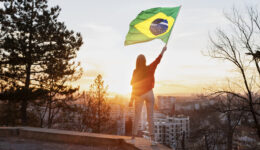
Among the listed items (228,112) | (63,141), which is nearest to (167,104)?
(228,112)

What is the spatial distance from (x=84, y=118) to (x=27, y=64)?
33.5ft

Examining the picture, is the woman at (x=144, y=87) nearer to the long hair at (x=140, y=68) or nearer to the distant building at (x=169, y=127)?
the long hair at (x=140, y=68)

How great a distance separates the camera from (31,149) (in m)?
4.61

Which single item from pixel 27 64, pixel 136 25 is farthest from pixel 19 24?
pixel 136 25

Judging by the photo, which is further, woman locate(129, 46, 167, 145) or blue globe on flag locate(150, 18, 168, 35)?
blue globe on flag locate(150, 18, 168, 35)

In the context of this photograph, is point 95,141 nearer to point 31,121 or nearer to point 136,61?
point 136,61

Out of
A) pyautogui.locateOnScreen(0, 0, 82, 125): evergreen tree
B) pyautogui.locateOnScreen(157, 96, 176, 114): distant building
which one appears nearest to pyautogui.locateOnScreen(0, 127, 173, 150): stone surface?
pyautogui.locateOnScreen(0, 0, 82, 125): evergreen tree

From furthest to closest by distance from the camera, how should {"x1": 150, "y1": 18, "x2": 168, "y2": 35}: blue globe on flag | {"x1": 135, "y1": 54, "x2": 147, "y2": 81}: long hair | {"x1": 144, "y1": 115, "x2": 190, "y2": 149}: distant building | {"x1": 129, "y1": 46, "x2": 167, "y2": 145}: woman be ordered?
{"x1": 144, "y1": 115, "x2": 190, "y2": 149}: distant building
{"x1": 150, "y1": 18, "x2": 168, "y2": 35}: blue globe on flag
{"x1": 135, "y1": 54, "x2": 147, "y2": 81}: long hair
{"x1": 129, "y1": 46, "x2": 167, "y2": 145}: woman

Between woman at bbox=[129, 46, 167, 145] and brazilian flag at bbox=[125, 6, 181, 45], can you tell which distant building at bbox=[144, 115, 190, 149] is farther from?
woman at bbox=[129, 46, 167, 145]

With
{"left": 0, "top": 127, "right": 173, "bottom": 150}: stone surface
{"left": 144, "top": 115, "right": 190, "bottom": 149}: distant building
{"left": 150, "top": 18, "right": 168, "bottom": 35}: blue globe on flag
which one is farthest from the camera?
{"left": 144, "top": 115, "right": 190, "bottom": 149}: distant building

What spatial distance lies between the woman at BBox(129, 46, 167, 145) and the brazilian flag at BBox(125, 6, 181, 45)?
1.41 metres

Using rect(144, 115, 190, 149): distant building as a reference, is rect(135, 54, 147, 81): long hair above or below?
above

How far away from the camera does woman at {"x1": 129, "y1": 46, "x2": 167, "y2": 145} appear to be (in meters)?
4.23

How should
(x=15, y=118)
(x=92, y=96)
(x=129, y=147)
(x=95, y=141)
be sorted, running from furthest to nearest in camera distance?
(x=92, y=96)
(x=15, y=118)
(x=95, y=141)
(x=129, y=147)
